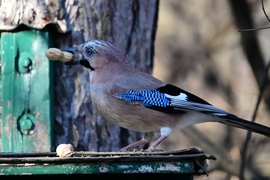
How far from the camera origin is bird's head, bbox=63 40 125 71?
14.3ft

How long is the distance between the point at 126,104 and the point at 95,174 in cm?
114

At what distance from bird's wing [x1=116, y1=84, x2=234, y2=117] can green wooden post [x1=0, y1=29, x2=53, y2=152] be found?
75cm

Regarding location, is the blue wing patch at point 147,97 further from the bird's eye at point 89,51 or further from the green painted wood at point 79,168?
the green painted wood at point 79,168

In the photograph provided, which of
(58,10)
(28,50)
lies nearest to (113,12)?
(58,10)

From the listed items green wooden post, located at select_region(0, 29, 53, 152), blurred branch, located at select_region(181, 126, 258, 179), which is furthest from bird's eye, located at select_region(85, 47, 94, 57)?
blurred branch, located at select_region(181, 126, 258, 179)

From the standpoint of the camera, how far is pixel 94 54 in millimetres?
4398

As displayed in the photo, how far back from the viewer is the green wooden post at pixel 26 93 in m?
4.50

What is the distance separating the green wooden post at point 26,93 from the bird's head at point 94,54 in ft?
1.03

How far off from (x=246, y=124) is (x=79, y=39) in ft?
5.40

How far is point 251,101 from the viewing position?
775 centimetres

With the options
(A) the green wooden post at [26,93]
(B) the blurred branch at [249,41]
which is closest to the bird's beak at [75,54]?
(A) the green wooden post at [26,93]

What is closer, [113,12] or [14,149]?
[14,149]

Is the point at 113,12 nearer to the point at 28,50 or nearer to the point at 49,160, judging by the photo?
the point at 28,50

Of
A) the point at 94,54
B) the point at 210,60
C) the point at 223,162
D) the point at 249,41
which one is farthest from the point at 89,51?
the point at 210,60
